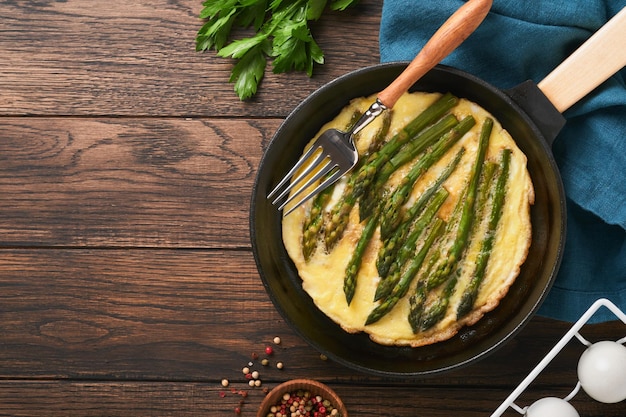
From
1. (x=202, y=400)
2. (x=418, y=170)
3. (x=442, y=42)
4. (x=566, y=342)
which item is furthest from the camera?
(x=202, y=400)

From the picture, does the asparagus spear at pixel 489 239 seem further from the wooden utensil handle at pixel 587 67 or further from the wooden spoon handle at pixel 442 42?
the wooden spoon handle at pixel 442 42

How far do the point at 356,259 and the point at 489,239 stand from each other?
48cm

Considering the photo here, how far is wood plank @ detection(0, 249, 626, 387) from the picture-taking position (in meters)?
A: 2.75

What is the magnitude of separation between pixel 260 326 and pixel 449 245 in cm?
82

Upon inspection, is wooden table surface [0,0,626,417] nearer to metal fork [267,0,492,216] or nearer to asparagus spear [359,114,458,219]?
metal fork [267,0,492,216]

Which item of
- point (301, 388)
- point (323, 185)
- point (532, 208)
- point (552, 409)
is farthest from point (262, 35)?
point (552, 409)

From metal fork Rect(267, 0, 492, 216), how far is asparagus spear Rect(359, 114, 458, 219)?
4.7 inches

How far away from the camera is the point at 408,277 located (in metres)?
2.50

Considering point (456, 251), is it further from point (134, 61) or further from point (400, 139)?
point (134, 61)

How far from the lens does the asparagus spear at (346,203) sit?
2516mm

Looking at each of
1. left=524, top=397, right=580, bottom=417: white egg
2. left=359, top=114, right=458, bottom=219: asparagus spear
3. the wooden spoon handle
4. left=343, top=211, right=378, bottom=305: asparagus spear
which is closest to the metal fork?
the wooden spoon handle

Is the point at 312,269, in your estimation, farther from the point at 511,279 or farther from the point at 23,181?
the point at 23,181

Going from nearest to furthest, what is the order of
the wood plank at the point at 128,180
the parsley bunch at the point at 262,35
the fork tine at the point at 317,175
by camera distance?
the fork tine at the point at 317,175
the parsley bunch at the point at 262,35
the wood plank at the point at 128,180

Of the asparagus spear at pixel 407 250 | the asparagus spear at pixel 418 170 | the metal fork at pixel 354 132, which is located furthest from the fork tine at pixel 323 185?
the asparagus spear at pixel 407 250
